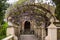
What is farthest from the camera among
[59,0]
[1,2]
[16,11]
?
[16,11]

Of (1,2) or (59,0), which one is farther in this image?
(59,0)

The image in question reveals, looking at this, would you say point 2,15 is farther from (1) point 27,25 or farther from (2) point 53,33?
(1) point 27,25

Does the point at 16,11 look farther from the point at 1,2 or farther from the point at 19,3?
the point at 1,2

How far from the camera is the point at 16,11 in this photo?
1859 centimetres

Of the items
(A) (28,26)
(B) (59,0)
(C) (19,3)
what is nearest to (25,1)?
(C) (19,3)

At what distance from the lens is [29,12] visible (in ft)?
66.5

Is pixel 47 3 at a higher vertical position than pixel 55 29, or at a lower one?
higher

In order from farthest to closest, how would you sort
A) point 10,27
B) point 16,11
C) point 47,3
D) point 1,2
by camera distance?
1. point 16,11
2. point 47,3
3. point 10,27
4. point 1,2

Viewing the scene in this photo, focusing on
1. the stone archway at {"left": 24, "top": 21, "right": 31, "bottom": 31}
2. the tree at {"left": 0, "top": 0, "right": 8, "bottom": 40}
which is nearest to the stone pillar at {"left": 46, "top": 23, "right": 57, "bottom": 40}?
the tree at {"left": 0, "top": 0, "right": 8, "bottom": 40}

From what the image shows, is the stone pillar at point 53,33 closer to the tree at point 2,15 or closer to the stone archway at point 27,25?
the tree at point 2,15

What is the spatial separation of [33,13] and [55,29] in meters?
7.73

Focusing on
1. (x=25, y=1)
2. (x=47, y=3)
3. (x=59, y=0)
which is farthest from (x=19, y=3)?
(x=59, y=0)

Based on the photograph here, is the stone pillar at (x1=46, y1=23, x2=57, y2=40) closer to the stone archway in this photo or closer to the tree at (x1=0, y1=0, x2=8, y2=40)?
the tree at (x1=0, y1=0, x2=8, y2=40)

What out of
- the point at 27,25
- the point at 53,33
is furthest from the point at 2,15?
the point at 27,25
